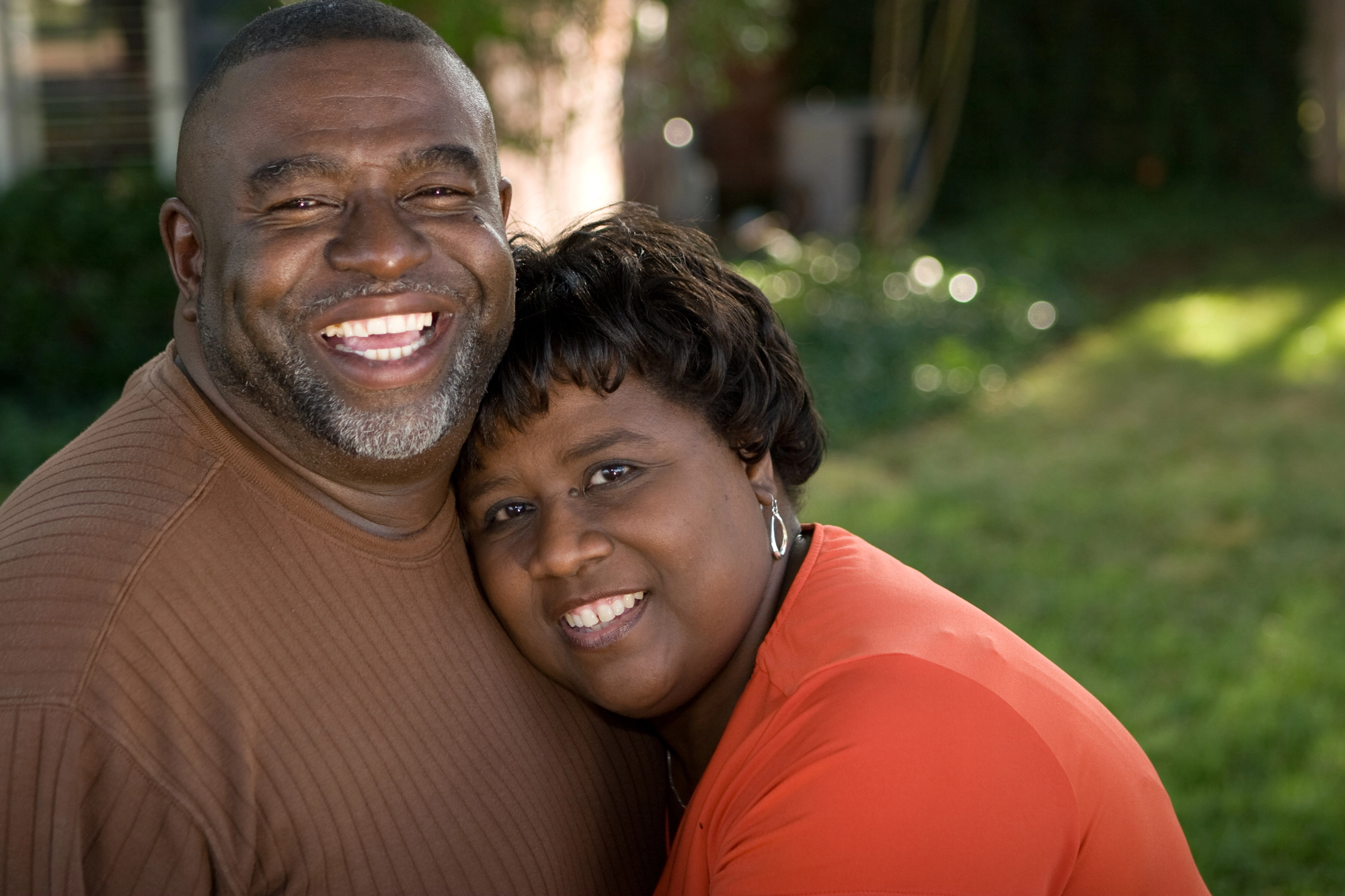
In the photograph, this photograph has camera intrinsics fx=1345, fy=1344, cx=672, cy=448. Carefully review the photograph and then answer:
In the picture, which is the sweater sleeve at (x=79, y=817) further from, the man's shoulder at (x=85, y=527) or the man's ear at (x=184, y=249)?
the man's ear at (x=184, y=249)

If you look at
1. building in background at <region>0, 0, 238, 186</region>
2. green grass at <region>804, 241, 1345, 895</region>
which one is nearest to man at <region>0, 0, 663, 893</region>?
green grass at <region>804, 241, 1345, 895</region>

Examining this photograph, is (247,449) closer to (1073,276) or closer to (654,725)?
(654,725)

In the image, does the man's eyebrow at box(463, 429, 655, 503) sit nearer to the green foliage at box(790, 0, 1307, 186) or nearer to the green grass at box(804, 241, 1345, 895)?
the green grass at box(804, 241, 1345, 895)

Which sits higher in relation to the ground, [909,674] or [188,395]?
[188,395]

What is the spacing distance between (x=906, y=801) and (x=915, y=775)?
0.04m

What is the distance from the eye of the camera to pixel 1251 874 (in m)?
3.51

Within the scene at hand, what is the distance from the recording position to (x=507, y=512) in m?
2.24

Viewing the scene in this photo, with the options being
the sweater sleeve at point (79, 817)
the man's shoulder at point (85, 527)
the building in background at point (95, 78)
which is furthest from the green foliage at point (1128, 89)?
the sweater sleeve at point (79, 817)

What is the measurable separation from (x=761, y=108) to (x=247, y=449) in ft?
47.1

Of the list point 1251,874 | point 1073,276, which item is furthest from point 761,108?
point 1251,874

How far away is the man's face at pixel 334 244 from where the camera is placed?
187cm

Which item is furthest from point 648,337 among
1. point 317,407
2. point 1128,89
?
point 1128,89

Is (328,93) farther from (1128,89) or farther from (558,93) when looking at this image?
(1128,89)

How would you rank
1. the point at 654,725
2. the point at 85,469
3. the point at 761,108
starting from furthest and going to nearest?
the point at 761,108, the point at 654,725, the point at 85,469
